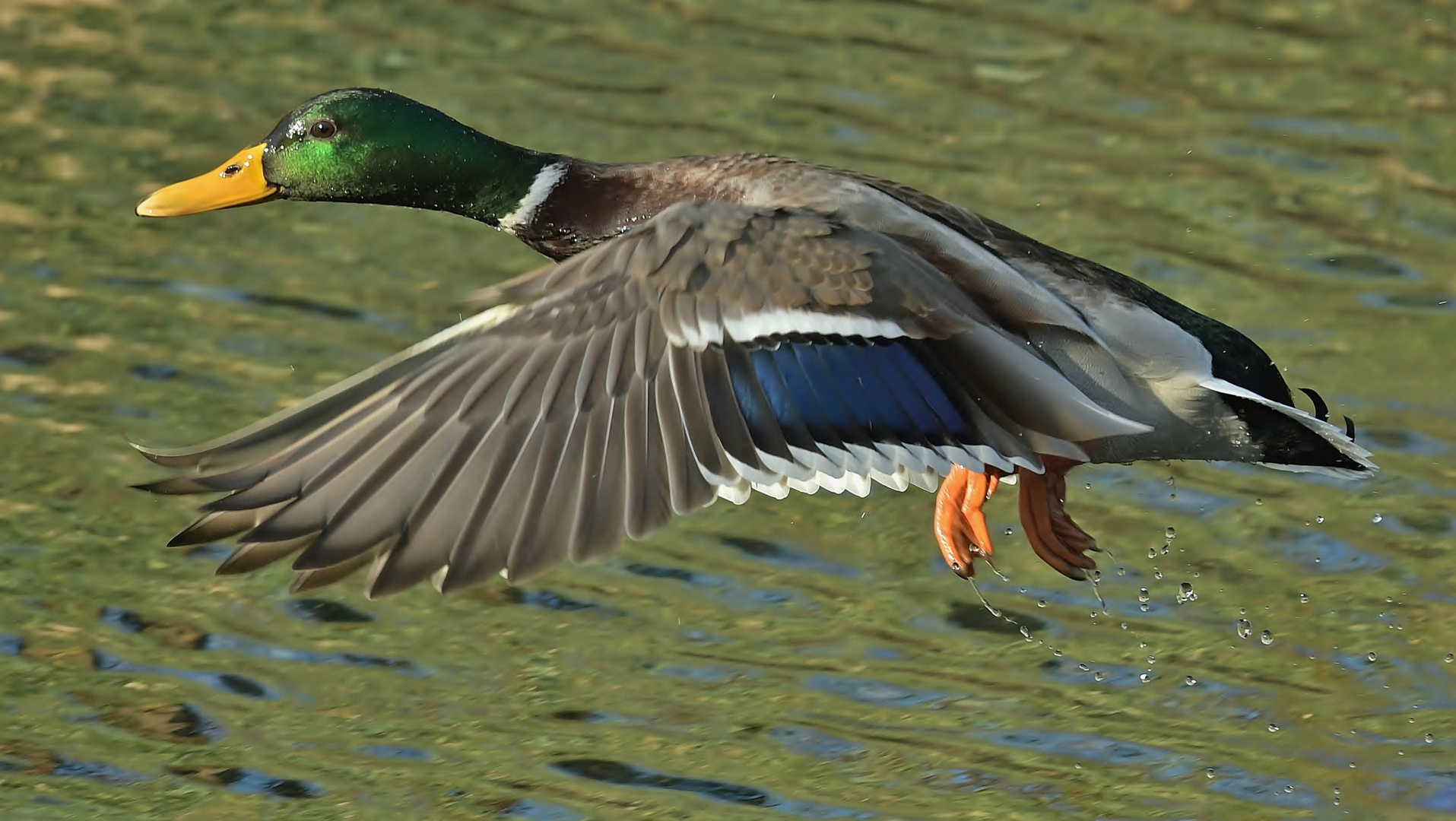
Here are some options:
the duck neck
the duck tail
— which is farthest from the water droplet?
the duck neck

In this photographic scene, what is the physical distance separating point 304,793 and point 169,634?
2.90ft

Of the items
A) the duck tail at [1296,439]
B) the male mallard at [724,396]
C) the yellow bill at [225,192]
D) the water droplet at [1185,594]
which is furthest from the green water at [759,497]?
the yellow bill at [225,192]

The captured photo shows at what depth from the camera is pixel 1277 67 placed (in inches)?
409

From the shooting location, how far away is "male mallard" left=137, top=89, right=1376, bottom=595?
461cm

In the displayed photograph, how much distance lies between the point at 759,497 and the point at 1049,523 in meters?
1.52

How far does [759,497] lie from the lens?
23.7ft

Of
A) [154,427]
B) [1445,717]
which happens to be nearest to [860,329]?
[1445,717]

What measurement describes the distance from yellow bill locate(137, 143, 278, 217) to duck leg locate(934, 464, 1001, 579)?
70.9 inches

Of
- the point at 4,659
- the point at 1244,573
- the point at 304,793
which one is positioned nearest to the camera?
the point at 304,793

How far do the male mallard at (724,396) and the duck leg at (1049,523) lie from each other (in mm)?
303

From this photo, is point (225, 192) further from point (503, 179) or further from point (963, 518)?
point (963, 518)

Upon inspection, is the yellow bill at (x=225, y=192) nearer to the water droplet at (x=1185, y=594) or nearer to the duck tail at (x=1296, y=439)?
the duck tail at (x=1296, y=439)

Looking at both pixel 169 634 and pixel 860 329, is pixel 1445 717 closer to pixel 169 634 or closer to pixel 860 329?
pixel 860 329

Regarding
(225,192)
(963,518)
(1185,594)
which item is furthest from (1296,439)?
(225,192)
